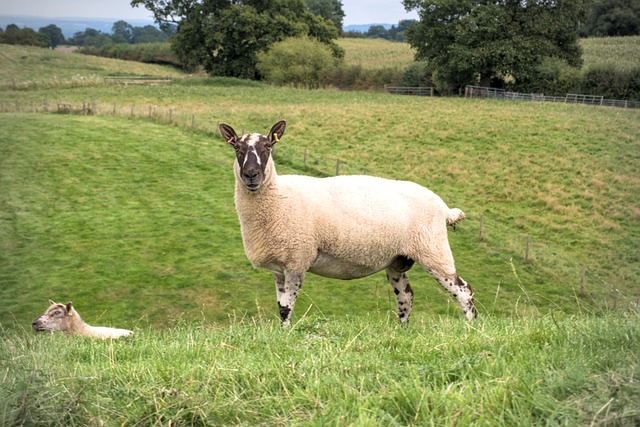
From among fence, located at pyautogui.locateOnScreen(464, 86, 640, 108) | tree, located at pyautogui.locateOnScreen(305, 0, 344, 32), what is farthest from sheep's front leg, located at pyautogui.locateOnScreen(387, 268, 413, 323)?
tree, located at pyautogui.locateOnScreen(305, 0, 344, 32)

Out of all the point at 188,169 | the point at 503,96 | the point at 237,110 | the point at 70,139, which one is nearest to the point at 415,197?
the point at 188,169

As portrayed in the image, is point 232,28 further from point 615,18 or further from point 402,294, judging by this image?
point 402,294

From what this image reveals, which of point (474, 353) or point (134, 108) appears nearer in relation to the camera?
point (474, 353)

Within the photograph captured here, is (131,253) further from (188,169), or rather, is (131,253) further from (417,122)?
(417,122)

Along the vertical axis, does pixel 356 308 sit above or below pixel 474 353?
below

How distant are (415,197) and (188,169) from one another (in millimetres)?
22599

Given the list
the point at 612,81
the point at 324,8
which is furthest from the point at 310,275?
the point at 324,8

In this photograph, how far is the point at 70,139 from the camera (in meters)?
35.8

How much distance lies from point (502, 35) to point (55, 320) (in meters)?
61.1

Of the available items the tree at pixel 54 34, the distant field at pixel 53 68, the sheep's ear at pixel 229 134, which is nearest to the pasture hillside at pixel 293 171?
the sheep's ear at pixel 229 134

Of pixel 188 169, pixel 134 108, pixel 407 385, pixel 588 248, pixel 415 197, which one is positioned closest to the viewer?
pixel 407 385

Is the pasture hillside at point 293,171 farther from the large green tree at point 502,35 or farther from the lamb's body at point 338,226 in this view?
the large green tree at point 502,35

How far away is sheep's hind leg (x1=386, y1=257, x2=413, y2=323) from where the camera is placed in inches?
485

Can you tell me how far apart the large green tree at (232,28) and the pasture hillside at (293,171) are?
27.5 metres
